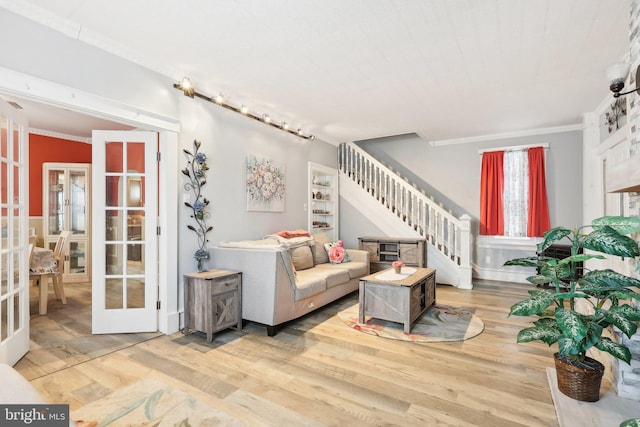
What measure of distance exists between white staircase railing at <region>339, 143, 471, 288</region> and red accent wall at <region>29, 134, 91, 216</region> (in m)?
4.98

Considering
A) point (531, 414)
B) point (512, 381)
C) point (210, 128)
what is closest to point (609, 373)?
point (512, 381)

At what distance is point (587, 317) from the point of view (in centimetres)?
193

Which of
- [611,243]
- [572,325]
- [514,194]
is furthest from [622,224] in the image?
[514,194]

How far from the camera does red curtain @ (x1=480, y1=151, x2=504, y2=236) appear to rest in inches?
220

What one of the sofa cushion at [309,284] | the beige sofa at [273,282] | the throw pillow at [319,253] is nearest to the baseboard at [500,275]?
the throw pillow at [319,253]

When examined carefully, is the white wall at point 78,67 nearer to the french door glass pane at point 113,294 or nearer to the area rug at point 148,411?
the french door glass pane at point 113,294

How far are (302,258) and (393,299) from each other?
4.56 feet

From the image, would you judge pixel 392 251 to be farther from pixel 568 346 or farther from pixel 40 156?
pixel 40 156

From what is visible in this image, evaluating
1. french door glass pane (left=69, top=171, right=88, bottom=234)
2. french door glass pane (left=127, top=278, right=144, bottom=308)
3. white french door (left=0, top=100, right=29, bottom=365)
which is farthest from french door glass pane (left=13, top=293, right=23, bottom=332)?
french door glass pane (left=69, top=171, right=88, bottom=234)

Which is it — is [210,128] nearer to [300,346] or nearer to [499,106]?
[300,346]

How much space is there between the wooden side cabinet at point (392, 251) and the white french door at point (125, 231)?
11.1 ft

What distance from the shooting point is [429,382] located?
7.32 feet

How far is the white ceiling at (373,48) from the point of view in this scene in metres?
2.24

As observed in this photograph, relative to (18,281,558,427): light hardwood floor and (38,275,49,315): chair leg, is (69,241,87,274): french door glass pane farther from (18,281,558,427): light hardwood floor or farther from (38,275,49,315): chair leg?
(18,281,558,427): light hardwood floor
